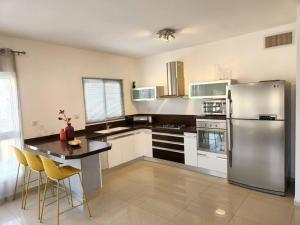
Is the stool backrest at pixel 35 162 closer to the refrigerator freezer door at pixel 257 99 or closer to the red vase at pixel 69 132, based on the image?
the red vase at pixel 69 132

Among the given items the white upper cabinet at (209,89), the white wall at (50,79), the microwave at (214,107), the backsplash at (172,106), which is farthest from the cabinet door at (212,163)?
the white wall at (50,79)

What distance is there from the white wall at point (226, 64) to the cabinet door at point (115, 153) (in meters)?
1.45

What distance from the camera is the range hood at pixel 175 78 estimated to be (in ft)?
14.3

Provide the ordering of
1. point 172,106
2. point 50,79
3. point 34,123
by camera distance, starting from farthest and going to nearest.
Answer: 1. point 172,106
2. point 50,79
3. point 34,123

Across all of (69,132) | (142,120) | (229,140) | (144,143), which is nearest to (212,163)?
(229,140)

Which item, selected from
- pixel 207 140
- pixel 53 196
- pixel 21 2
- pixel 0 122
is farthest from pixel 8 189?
pixel 207 140

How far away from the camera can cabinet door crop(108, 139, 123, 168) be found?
4082 mm

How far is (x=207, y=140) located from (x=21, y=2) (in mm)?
3428

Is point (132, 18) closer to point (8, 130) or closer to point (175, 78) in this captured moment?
point (175, 78)

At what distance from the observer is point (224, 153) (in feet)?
11.6

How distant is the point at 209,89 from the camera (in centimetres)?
390

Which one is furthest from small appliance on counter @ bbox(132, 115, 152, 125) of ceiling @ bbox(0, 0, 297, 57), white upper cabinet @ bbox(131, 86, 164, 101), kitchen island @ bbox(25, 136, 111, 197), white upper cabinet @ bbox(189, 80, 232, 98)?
kitchen island @ bbox(25, 136, 111, 197)

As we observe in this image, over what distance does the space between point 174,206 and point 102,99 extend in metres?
2.88

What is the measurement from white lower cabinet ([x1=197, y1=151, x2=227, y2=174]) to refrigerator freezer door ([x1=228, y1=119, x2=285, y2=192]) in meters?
0.19
